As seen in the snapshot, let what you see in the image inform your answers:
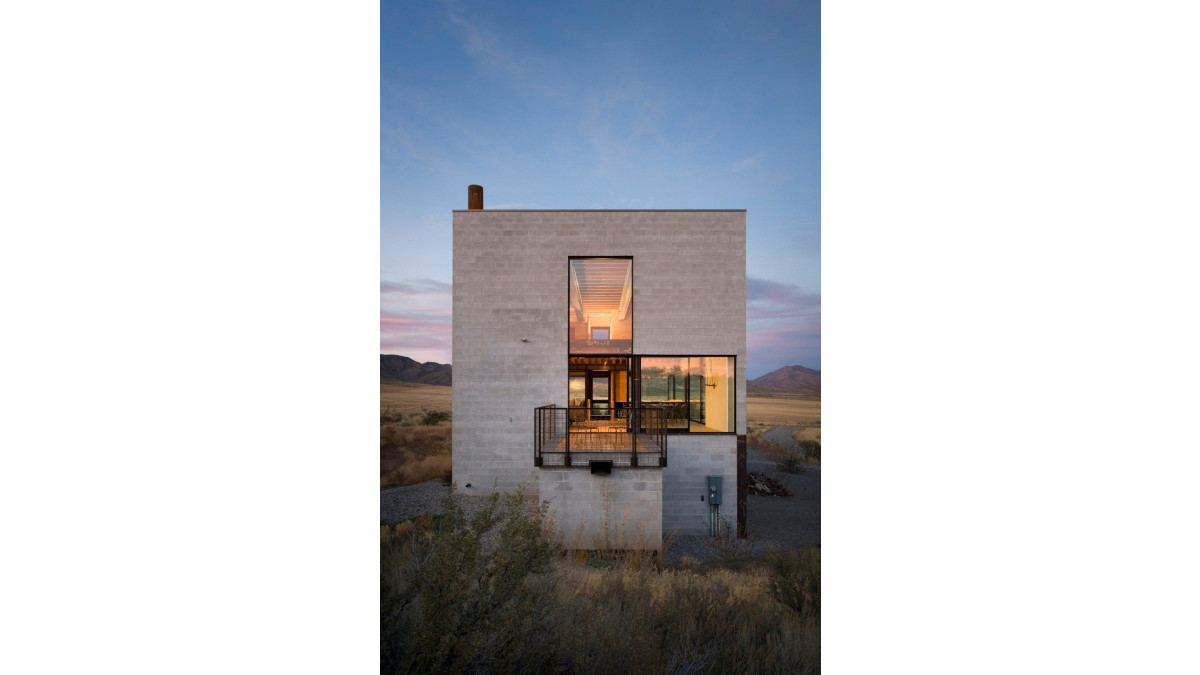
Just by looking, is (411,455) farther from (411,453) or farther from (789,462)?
(789,462)

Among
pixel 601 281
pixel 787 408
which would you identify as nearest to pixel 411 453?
pixel 787 408

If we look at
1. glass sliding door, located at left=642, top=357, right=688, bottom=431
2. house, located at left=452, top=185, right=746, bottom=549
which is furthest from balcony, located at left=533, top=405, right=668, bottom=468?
glass sliding door, located at left=642, top=357, right=688, bottom=431

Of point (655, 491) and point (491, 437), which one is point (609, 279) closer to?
point (491, 437)

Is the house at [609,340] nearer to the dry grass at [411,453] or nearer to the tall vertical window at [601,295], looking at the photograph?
the tall vertical window at [601,295]

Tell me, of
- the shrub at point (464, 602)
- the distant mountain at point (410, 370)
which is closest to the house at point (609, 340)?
the distant mountain at point (410, 370)
